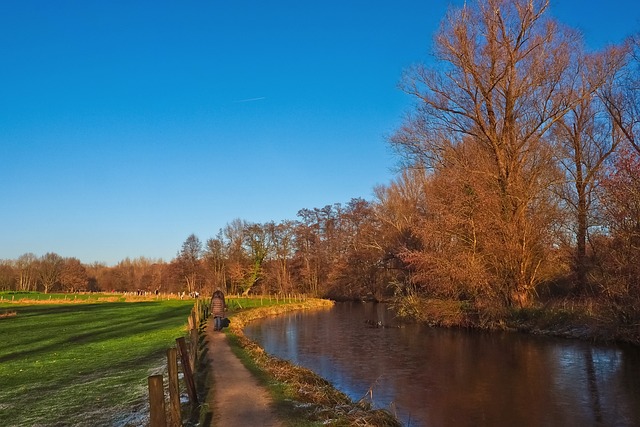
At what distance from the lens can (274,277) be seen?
69.5m

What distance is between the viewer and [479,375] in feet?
46.1

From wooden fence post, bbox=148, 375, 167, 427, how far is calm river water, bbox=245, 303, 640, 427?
5325 mm

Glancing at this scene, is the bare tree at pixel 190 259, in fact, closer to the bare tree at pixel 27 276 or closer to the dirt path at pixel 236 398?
the bare tree at pixel 27 276

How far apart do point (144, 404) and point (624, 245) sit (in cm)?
1600

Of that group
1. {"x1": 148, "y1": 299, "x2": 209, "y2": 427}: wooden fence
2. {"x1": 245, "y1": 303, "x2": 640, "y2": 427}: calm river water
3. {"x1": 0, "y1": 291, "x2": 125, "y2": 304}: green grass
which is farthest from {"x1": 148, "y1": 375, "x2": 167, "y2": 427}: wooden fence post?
{"x1": 0, "y1": 291, "x2": 125, "y2": 304}: green grass

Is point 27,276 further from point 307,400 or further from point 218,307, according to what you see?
point 307,400

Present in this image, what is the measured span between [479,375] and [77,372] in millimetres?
11551

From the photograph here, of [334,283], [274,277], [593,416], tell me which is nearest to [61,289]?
[274,277]

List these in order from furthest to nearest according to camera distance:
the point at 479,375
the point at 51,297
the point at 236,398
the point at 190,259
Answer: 1. the point at 190,259
2. the point at 51,297
3. the point at 479,375
4. the point at 236,398

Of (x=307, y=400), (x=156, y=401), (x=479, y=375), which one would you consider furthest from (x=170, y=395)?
(x=479, y=375)

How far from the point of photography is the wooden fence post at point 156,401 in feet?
18.9

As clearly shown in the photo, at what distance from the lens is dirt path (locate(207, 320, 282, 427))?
27.2 ft

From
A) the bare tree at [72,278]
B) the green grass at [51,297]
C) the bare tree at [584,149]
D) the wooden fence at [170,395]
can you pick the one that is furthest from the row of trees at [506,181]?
the bare tree at [72,278]

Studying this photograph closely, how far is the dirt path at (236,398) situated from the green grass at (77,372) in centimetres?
153
